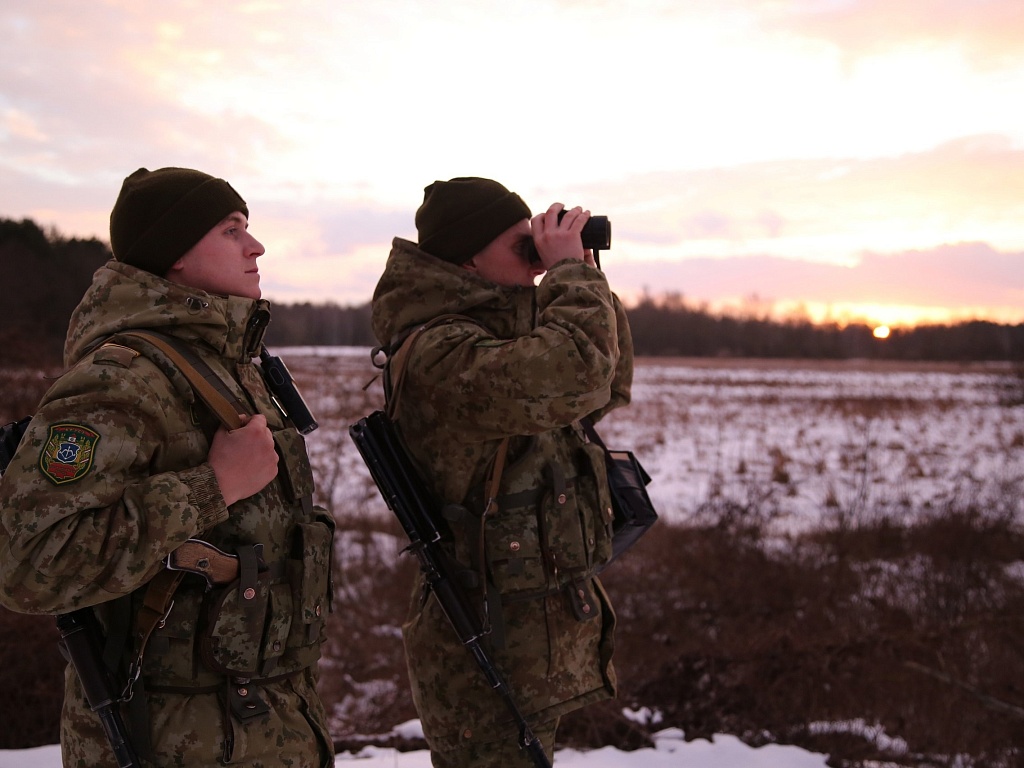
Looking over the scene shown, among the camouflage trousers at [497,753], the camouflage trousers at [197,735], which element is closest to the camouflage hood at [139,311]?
the camouflage trousers at [197,735]

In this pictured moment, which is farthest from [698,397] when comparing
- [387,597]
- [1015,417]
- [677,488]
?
[387,597]

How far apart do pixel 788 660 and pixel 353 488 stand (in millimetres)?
5518

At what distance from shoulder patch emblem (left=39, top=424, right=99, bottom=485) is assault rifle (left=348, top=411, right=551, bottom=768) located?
2.83 feet

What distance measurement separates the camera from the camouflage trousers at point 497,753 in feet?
7.83

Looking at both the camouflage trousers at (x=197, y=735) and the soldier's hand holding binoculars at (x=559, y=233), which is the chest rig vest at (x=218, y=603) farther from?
the soldier's hand holding binoculars at (x=559, y=233)

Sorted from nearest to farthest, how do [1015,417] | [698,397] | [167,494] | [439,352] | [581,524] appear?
[167,494], [439,352], [581,524], [1015,417], [698,397]

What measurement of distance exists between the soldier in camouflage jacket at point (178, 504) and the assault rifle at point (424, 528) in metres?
0.38

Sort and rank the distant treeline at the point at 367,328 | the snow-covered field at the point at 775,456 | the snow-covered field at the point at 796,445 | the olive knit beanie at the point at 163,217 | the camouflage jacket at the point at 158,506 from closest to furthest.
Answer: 1. the camouflage jacket at the point at 158,506
2. the olive knit beanie at the point at 163,217
3. the snow-covered field at the point at 775,456
4. the distant treeline at the point at 367,328
5. the snow-covered field at the point at 796,445

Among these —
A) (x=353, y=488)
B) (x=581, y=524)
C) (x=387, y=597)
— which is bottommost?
(x=387, y=597)

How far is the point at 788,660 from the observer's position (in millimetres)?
5195

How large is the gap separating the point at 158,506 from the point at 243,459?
0.22 m

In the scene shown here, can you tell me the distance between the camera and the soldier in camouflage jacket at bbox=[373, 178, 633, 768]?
2.25m

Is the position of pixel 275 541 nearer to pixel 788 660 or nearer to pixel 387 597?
pixel 788 660

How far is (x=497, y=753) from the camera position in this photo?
7.86ft
